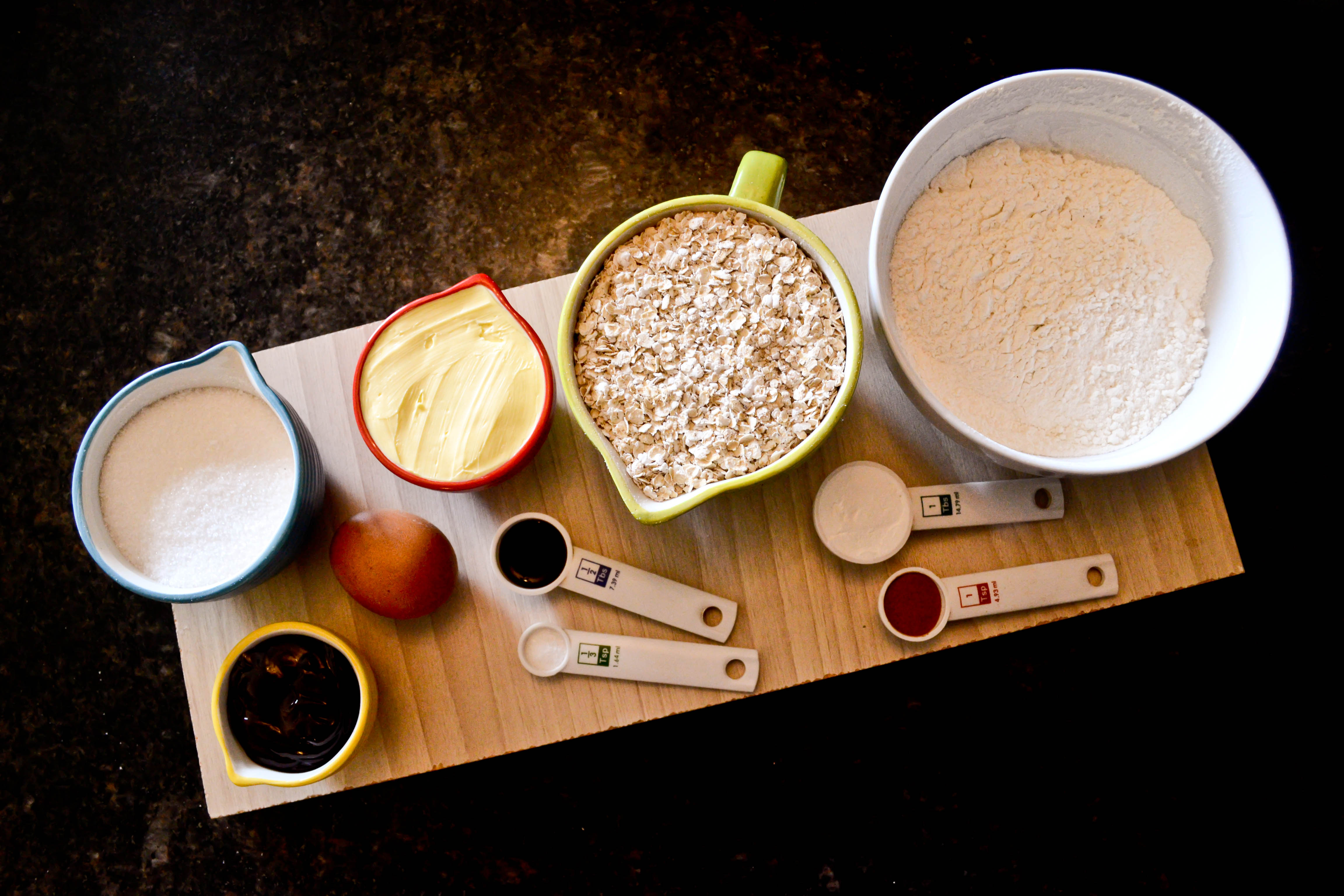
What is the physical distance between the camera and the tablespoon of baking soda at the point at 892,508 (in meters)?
0.87

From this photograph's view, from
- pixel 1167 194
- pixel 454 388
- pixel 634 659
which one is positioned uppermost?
pixel 1167 194

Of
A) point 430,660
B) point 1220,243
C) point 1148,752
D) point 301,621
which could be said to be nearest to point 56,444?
point 301,621

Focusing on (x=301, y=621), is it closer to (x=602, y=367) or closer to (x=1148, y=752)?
(x=602, y=367)

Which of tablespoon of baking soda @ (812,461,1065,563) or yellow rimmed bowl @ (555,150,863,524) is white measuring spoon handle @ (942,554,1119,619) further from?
yellow rimmed bowl @ (555,150,863,524)

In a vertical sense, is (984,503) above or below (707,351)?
below

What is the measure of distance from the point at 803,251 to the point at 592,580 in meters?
0.41

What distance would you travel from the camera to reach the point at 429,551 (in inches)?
32.3

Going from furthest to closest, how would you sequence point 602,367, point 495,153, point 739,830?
point 495,153 → point 739,830 → point 602,367

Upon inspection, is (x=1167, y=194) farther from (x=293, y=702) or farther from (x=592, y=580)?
(x=293, y=702)

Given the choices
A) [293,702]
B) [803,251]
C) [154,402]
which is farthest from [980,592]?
[154,402]

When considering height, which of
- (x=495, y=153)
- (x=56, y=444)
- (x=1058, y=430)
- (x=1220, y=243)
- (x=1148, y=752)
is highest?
(x=1220, y=243)

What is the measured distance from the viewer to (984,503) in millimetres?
876

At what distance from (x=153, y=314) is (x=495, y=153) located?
0.62 metres

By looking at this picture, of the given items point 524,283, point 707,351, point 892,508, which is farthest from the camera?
point 524,283
